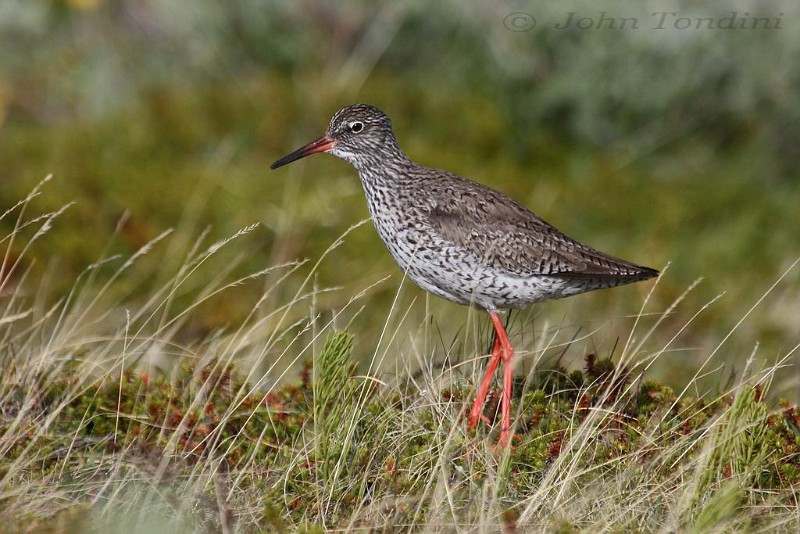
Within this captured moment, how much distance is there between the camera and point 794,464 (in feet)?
18.5

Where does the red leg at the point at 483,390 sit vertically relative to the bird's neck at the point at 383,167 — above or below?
below

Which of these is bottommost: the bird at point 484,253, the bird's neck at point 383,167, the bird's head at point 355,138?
the bird at point 484,253

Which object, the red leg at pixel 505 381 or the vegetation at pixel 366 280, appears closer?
the vegetation at pixel 366 280

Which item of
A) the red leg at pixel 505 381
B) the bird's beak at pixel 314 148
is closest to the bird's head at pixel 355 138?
the bird's beak at pixel 314 148

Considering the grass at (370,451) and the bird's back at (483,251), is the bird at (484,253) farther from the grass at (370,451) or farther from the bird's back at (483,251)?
the grass at (370,451)

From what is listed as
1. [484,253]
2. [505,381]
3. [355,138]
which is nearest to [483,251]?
[484,253]

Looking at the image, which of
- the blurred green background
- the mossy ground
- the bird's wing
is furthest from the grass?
the blurred green background

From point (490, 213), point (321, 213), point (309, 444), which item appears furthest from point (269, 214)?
point (309, 444)

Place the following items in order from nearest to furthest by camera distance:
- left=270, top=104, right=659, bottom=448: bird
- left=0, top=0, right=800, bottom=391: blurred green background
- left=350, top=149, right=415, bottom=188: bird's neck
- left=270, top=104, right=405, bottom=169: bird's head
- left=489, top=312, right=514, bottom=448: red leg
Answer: left=489, top=312, right=514, bottom=448: red leg, left=270, top=104, right=659, bottom=448: bird, left=350, top=149, right=415, bottom=188: bird's neck, left=270, top=104, right=405, bottom=169: bird's head, left=0, top=0, right=800, bottom=391: blurred green background

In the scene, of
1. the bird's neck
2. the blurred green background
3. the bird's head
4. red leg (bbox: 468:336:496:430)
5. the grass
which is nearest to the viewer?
the grass

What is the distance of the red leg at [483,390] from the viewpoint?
593 centimetres

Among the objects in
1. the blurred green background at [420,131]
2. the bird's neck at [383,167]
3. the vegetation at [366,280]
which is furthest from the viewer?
the blurred green background at [420,131]

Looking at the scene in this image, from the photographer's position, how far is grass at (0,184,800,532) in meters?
4.88

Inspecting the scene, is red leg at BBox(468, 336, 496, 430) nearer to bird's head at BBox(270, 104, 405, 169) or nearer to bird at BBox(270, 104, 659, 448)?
bird at BBox(270, 104, 659, 448)
